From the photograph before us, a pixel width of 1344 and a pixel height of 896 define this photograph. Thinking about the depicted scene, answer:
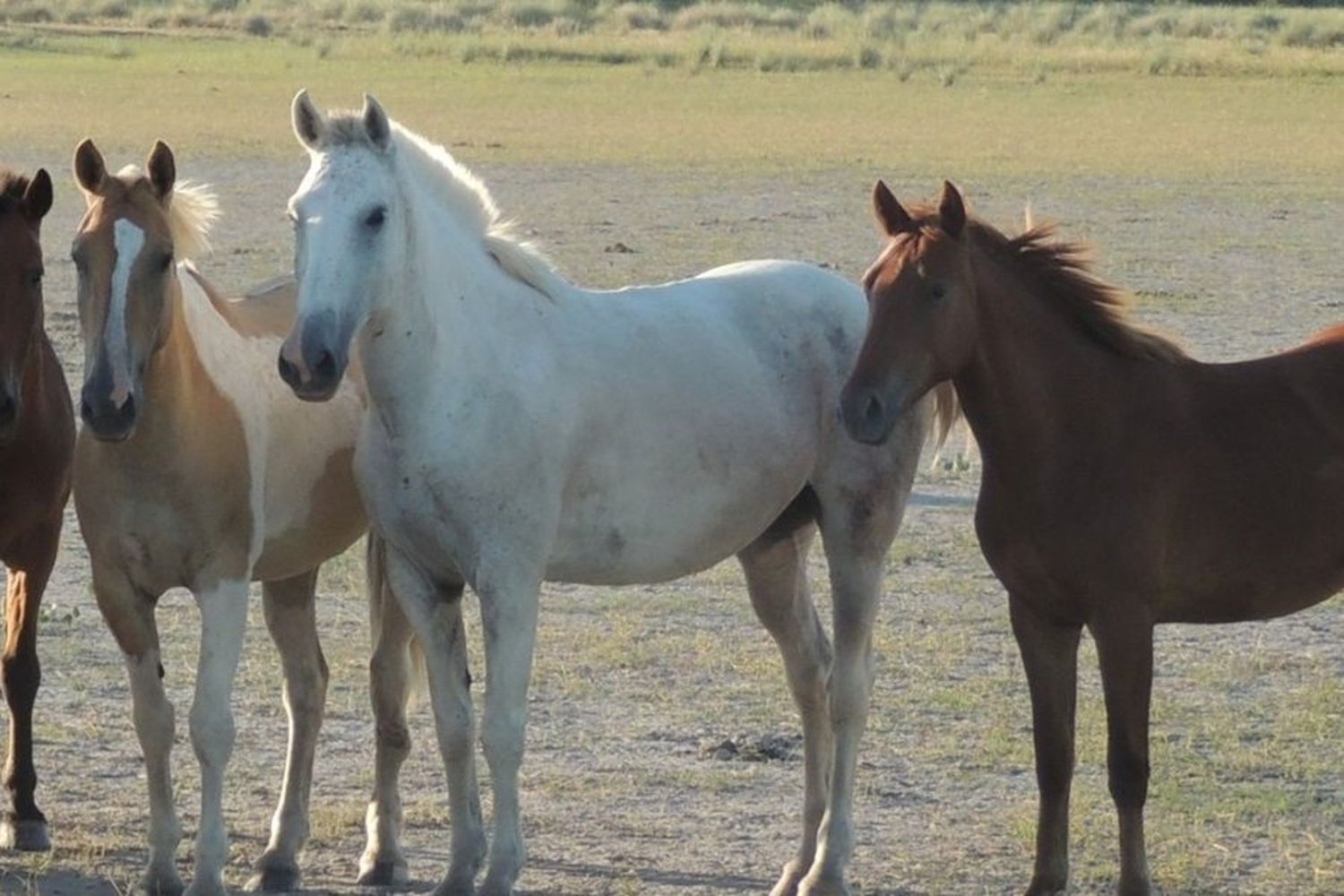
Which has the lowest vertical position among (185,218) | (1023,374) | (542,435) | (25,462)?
(25,462)

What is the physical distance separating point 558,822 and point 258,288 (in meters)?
1.89

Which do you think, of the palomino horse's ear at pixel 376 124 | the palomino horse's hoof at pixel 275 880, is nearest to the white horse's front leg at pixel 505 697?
the palomino horse's hoof at pixel 275 880

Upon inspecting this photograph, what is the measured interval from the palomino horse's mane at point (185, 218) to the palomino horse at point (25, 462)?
1.25ft

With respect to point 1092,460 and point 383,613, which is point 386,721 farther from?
point 1092,460

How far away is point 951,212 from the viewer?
19.2 ft

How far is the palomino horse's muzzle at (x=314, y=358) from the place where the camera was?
5512mm

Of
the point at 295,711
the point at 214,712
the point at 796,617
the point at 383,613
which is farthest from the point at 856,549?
the point at 214,712

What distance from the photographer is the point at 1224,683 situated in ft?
27.5

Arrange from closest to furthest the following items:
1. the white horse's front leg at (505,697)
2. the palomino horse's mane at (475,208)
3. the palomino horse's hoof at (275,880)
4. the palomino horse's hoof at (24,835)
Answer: the white horse's front leg at (505,697) → the palomino horse's mane at (475,208) → the palomino horse's hoof at (275,880) → the palomino horse's hoof at (24,835)

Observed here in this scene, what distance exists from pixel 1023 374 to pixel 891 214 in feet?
1.75

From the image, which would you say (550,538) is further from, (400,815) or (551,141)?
(551,141)

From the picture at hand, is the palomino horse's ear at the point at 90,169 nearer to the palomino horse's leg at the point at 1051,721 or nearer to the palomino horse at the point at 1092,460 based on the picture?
the palomino horse at the point at 1092,460

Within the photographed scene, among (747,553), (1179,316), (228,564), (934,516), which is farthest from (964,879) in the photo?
(1179,316)

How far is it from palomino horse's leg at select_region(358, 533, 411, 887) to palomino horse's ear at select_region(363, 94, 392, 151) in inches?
49.4
